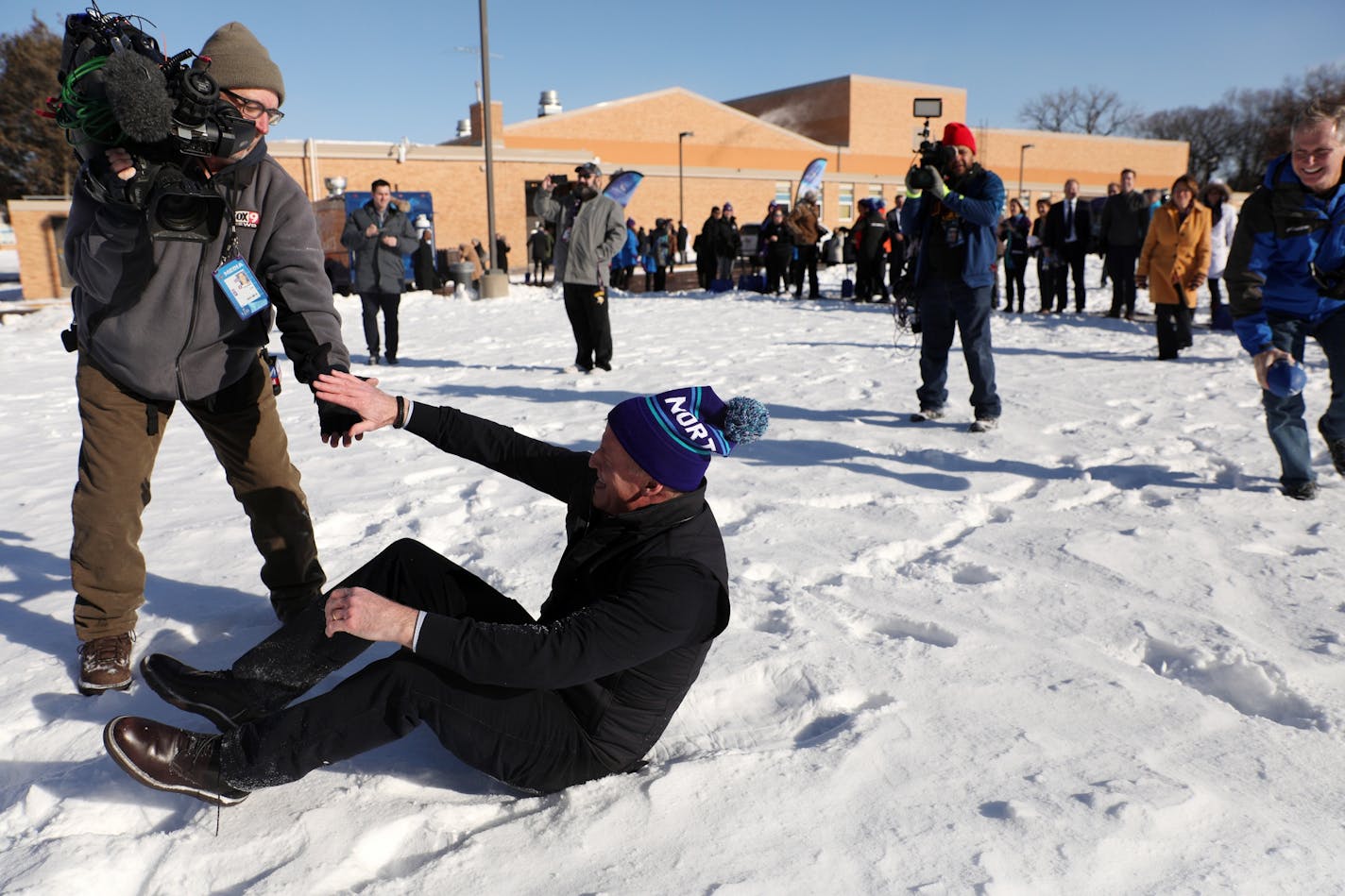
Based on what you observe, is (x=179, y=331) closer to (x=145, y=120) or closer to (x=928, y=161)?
(x=145, y=120)

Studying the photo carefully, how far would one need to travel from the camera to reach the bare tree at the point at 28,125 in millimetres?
31312

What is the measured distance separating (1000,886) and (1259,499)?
3.30 metres

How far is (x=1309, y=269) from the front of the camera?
4.00 m

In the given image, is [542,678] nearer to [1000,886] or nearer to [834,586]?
[1000,886]

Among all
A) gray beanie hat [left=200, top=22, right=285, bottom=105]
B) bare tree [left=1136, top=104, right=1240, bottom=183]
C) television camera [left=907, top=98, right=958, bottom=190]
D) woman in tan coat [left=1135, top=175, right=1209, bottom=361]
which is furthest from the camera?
Answer: bare tree [left=1136, top=104, right=1240, bottom=183]

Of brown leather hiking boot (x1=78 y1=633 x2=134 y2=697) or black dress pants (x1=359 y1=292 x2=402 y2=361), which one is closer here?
brown leather hiking boot (x1=78 y1=633 x2=134 y2=697)

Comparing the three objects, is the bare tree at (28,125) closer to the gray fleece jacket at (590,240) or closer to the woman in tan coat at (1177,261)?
the gray fleece jacket at (590,240)

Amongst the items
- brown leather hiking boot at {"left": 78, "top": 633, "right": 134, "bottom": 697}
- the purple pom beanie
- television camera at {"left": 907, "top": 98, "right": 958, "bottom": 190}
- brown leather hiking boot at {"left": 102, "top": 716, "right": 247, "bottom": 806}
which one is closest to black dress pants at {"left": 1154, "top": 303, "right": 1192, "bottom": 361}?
television camera at {"left": 907, "top": 98, "right": 958, "bottom": 190}

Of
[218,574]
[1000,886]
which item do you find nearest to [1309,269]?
[1000,886]

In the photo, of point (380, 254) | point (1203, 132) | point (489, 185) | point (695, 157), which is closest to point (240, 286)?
point (380, 254)

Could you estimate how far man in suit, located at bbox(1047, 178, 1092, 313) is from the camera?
11773 millimetres

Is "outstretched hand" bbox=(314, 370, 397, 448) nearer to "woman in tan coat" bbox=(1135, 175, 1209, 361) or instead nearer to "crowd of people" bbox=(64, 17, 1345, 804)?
"crowd of people" bbox=(64, 17, 1345, 804)

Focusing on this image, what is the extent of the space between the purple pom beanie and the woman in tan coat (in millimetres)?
7585

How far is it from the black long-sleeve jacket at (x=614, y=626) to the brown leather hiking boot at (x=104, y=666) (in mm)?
1409
